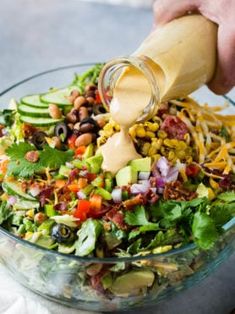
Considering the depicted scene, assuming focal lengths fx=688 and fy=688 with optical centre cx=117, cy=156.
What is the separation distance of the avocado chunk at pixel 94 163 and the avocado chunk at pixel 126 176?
7cm

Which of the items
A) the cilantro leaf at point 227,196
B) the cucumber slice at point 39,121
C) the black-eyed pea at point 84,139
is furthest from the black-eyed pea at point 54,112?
the cilantro leaf at point 227,196

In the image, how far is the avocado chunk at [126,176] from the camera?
1.93 m

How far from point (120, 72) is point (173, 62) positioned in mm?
159

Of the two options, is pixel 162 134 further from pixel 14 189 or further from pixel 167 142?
pixel 14 189

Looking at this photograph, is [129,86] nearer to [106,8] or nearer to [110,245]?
[110,245]

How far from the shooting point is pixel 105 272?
1745 millimetres

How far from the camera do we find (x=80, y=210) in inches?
73.0

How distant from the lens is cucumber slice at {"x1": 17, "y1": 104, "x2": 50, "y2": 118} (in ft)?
7.27

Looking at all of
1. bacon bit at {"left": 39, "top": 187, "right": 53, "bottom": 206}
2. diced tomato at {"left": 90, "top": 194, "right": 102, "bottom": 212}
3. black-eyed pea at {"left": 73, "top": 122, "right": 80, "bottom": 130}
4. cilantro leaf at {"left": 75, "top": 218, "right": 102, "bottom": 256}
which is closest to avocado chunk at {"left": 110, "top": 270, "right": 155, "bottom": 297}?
cilantro leaf at {"left": 75, "top": 218, "right": 102, "bottom": 256}

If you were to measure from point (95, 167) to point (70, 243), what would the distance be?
0.26m

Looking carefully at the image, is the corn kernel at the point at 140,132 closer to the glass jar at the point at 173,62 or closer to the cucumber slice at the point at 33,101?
the glass jar at the point at 173,62

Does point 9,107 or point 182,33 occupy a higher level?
point 182,33

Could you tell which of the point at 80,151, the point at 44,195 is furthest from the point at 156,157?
the point at 44,195

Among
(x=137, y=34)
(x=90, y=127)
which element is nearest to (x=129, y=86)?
(x=90, y=127)
